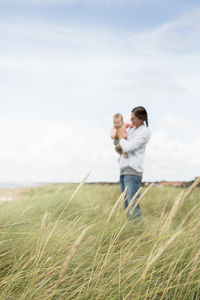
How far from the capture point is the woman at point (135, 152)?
371 cm

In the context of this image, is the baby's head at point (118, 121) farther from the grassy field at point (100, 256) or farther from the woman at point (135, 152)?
the grassy field at point (100, 256)

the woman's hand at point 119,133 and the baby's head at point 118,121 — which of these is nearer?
the woman's hand at point 119,133

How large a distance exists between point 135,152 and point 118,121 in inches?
28.2

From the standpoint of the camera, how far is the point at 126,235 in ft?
10.4

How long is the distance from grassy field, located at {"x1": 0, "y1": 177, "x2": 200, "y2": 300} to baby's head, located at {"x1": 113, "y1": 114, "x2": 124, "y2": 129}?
4.26ft

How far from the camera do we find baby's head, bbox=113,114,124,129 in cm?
436

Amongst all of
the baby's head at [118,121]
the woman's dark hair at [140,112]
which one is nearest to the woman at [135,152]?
the woman's dark hair at [140,112]

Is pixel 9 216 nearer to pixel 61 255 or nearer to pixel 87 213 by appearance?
pixel 87 213

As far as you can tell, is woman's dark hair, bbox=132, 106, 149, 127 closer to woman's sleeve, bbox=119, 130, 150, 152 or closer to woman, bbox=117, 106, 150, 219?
woman, bbox=117, 106, 150, 219

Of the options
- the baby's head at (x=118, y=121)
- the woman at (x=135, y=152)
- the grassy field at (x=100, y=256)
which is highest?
the baby's head at (x=118, y=121)

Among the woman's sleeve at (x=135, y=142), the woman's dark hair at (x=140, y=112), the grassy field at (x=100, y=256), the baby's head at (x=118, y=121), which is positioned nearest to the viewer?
the grassy field at (x=100, y=256)

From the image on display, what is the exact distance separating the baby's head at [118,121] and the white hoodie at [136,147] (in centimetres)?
50

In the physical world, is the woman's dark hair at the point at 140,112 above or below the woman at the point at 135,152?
above

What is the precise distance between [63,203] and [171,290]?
4.03 m
